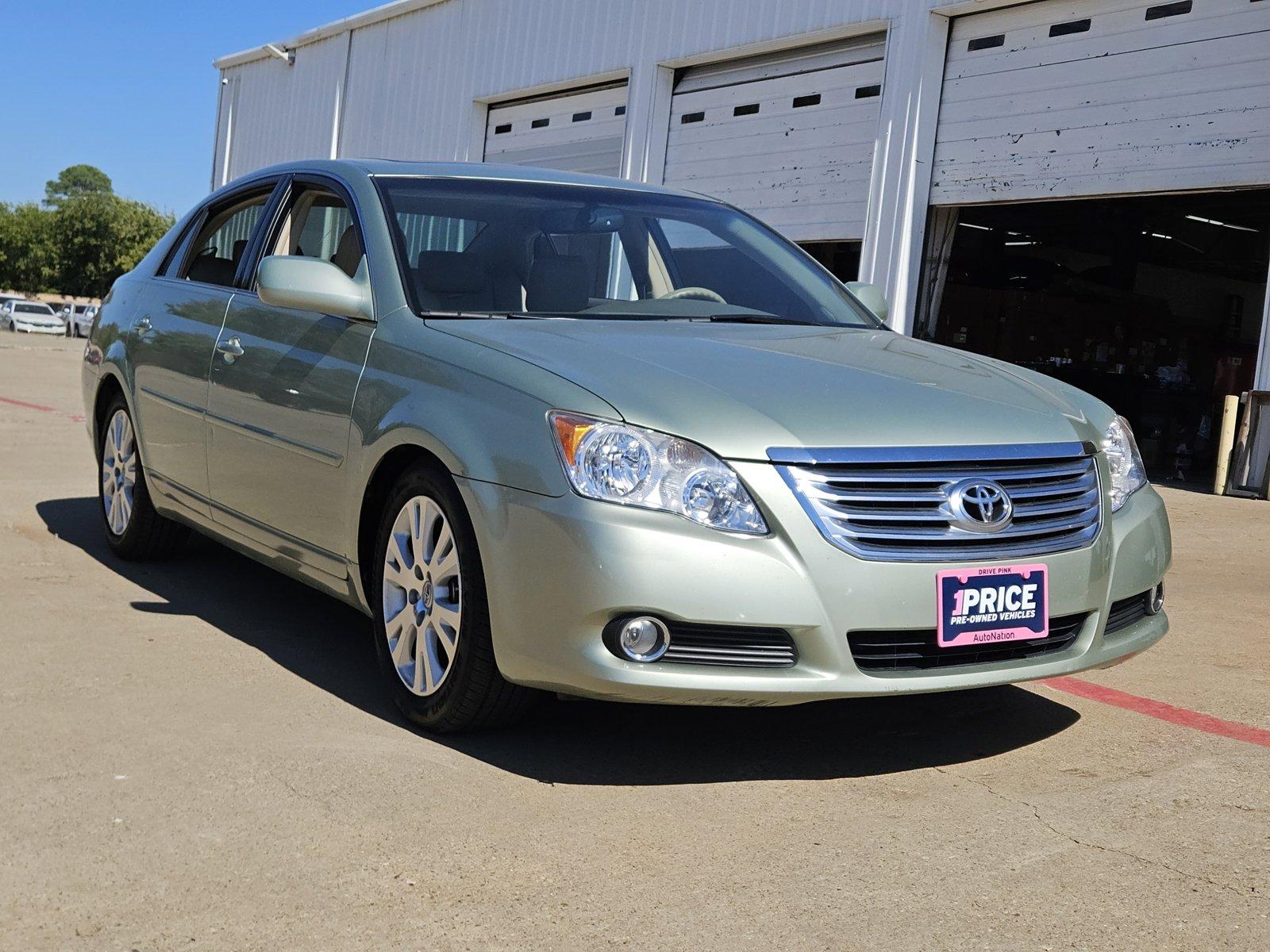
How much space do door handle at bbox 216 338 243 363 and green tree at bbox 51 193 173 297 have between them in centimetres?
7901

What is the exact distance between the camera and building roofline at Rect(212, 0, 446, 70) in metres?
22.3

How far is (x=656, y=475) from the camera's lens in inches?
126

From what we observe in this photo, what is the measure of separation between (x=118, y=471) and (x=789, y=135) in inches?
435

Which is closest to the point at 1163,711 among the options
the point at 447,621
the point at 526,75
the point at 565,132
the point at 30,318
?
the point at 447,621

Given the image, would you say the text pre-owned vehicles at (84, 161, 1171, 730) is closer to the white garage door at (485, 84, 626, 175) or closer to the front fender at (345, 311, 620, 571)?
the front fender at (345, 311, 620, 571)

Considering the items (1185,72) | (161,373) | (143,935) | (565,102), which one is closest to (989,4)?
(1185,72)

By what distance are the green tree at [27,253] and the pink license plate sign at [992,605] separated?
87.4m

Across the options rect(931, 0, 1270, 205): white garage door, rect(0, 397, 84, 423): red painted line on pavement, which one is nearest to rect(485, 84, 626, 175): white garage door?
rect(931, 0, 1270, 205): white garage door

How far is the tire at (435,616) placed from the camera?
3.45 meters

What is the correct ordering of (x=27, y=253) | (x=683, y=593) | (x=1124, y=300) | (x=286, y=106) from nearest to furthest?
(x=683, y=593) → (x=1124, y=300) → (x=286, y=106) → (x=27, y=253)

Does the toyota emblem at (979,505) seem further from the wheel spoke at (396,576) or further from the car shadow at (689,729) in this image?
the wheel spoke at (396,576)

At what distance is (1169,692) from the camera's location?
14.6 feet

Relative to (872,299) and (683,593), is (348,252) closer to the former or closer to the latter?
(872,299)

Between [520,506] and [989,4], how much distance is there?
1136 cm
